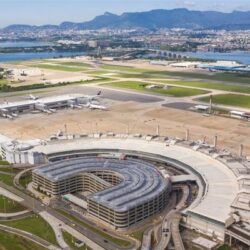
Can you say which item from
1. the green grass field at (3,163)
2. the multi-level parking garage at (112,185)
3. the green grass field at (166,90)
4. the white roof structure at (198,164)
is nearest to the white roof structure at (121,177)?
the multi-level parking garage at (112,185)

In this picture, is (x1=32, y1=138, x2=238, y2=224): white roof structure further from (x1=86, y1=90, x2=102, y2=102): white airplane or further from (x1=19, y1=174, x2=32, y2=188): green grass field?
(x1=86, y1=90, x2=102, y2=102): white airplane

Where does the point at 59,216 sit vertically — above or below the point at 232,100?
above

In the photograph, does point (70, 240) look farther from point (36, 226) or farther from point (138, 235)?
point (138, 235)

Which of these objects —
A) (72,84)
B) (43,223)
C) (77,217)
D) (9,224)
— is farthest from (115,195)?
(72,84)

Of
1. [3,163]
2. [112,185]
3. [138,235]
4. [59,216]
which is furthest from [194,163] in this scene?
[3,163]

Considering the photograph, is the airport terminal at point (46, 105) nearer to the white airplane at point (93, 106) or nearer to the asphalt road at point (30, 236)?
the white airplane at point (93, 106)

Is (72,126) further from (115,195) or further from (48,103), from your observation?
(115,195)
